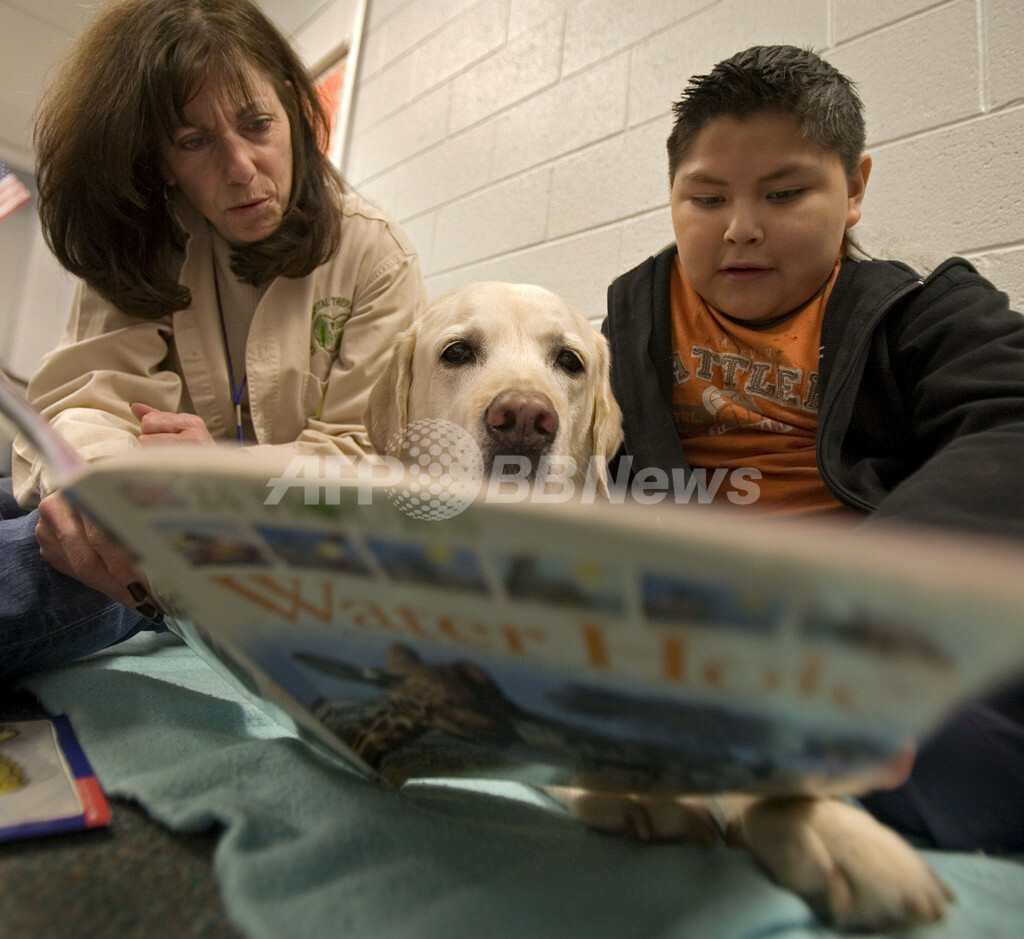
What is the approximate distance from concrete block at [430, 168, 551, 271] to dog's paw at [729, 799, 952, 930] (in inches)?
74.8

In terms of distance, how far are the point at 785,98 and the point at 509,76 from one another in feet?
4.96

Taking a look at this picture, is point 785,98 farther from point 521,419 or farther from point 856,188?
point 521,419

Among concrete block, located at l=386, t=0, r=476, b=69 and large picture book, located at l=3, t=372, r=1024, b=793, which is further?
concrete block, located at l=386, t=0, r=476, b=69

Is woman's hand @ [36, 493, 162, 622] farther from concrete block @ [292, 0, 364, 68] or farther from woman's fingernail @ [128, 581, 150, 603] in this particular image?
concrete block @ [292, 0, 364, 68]

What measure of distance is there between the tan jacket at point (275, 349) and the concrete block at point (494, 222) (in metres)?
0.72

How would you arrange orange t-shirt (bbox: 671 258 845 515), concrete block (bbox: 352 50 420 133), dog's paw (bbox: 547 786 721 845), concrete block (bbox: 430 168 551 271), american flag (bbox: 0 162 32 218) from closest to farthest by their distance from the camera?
dog's paw (bbox: 547 786 721 845)
orange t-shirt (bbox: 671 258 845 515)
concrete block (bbox: 430 168 551 271)
concrete block (bbox: 352 50 420 133)
american flag (bbox: 0 162 32 218)

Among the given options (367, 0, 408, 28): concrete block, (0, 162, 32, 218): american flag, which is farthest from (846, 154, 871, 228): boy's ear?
(0, 162, 32, 218): american flag

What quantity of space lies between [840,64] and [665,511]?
66.1 inches

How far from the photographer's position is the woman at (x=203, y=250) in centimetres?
120

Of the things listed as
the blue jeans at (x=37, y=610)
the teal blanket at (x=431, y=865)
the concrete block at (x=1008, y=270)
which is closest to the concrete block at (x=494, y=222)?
the concrete block at (x=1008, y=270)

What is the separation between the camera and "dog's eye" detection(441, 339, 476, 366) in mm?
1136

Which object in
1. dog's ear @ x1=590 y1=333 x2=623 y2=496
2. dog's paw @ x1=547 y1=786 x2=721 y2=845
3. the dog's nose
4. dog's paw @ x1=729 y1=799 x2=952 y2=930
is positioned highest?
the dog's nose

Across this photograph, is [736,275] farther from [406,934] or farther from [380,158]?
[380,158]

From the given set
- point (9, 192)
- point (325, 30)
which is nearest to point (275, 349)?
point (325, 30)
